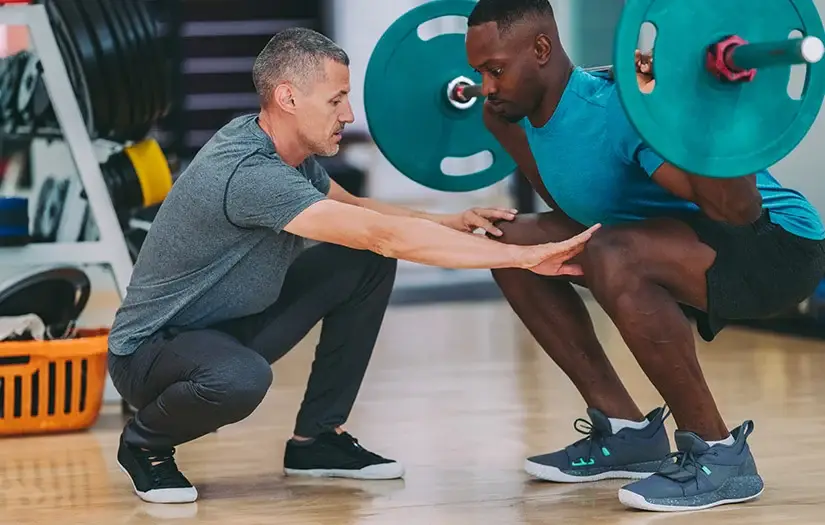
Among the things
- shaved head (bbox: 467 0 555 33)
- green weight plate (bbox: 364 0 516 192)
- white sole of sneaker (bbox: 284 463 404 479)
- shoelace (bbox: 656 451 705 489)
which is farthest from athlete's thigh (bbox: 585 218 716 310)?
green weight plate (bbox: 364 0 516 192)

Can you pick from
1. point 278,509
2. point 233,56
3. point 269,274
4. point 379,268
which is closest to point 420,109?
point 379,268

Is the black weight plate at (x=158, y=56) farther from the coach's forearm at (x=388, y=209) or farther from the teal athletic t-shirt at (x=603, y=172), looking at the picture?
the teal athletic t-shirt at (x=603, y=172)

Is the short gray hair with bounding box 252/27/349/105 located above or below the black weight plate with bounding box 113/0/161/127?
above

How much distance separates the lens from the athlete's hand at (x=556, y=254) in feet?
7.31

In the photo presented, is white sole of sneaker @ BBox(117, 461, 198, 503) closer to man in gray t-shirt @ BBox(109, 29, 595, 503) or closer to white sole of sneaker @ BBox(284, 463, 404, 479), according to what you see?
man in gray t-shirt @ BBox(109, 29, 595, 503)

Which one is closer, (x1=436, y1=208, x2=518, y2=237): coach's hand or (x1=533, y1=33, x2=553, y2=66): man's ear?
(x1=533, y1=33, x2=553, y2=66): man's ear

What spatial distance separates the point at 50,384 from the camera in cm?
326

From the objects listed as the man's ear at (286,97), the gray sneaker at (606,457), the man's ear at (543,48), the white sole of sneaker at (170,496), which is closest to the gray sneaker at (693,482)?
the gray sneaker at (606,457)

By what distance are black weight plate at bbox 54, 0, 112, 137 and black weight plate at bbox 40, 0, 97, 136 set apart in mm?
11

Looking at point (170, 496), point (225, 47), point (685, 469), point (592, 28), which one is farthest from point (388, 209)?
point (225, 47)

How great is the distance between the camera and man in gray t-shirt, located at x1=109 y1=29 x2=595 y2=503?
7.65ft

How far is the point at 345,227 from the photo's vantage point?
231 centimetres

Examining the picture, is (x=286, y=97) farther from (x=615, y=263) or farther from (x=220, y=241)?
(x=615, y=263)

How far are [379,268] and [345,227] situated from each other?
46 centimetres
